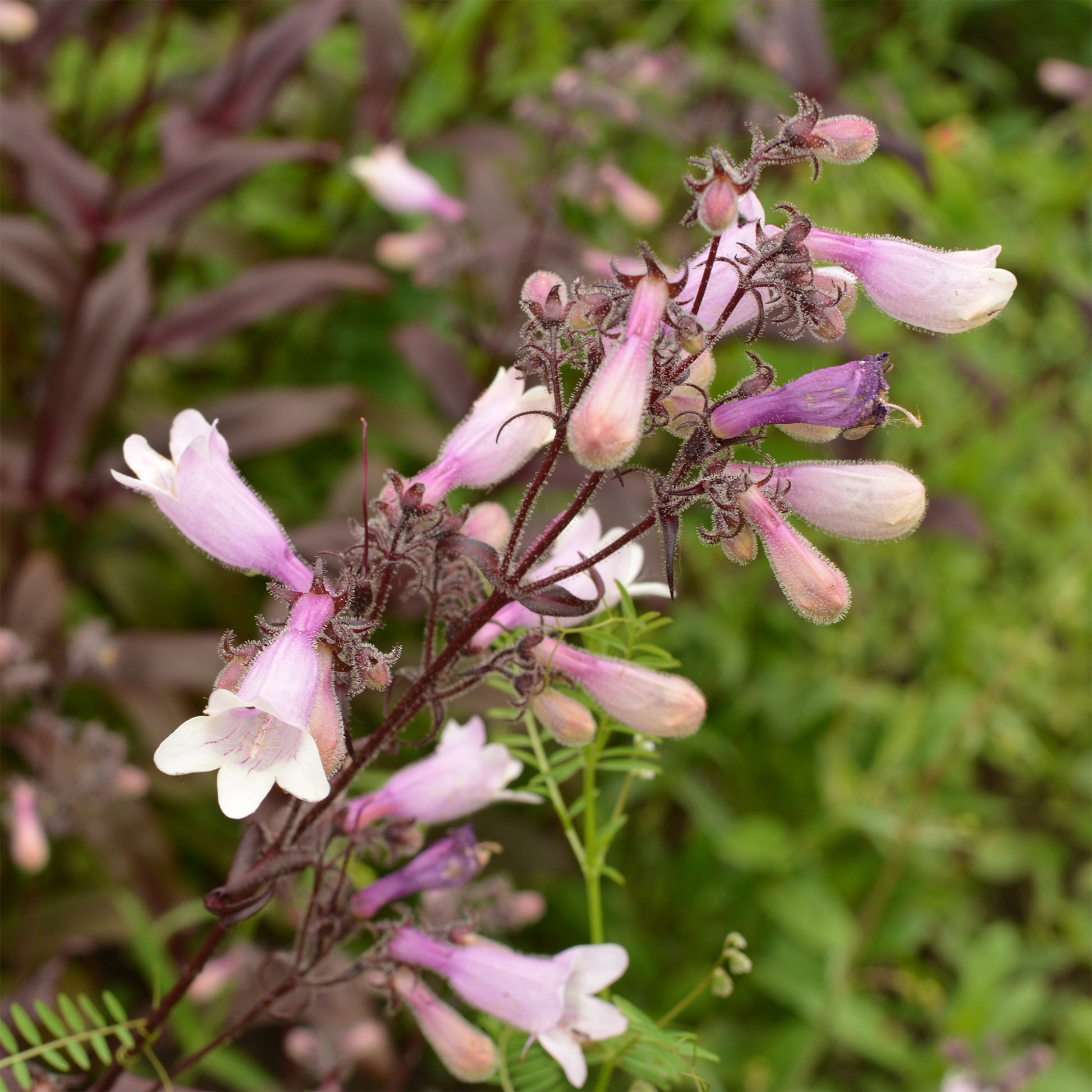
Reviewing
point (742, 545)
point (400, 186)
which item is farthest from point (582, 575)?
point (400, 186)

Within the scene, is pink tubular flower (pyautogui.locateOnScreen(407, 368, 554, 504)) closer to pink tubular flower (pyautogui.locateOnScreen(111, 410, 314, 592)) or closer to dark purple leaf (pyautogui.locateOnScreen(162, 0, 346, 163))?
pink tubular flower (pyautogui.locateOnScreen(111, 410, 314, 592))

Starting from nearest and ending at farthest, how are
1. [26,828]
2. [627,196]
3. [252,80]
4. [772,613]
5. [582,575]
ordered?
[582,575]
[26,828]
[252,80]
[627,196]
[772,613]

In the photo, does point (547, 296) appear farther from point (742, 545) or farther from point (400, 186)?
point (400, 186)

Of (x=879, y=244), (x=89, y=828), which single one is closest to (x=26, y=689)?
(x=89, y=828)

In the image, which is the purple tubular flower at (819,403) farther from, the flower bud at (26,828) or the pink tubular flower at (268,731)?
the flower bud at (26,828)

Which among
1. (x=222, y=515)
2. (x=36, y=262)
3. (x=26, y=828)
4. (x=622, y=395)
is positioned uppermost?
(x=622, y=395)

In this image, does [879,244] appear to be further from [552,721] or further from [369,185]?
[369,185]
